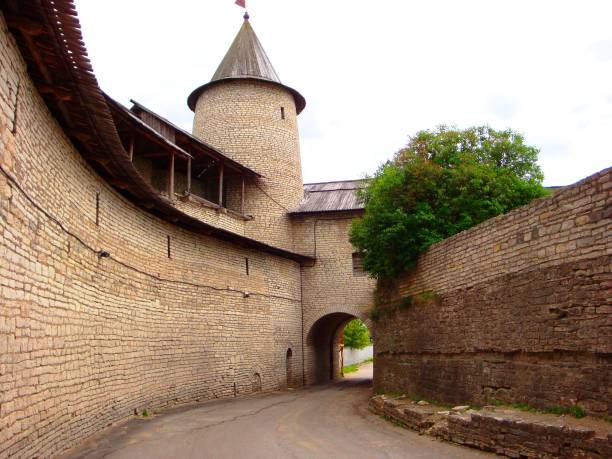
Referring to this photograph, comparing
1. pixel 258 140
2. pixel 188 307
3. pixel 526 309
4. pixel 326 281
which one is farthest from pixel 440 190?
pixel 258 140

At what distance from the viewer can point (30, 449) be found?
280 inches

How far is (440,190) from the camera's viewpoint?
14383 millimetres

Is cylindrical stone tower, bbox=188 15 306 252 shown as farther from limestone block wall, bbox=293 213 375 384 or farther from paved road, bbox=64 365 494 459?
paved road, bbox=64 365 494 459

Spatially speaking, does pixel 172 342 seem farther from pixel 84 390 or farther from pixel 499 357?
pixel 499 357

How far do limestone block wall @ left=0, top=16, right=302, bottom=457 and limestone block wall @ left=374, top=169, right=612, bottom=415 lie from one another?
236 inches

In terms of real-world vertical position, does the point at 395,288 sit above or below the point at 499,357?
above

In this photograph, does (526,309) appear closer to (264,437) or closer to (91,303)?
(264,437)

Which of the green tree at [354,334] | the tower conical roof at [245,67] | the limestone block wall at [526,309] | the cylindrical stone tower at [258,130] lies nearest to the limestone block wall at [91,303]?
the cylindrical stone tower at [258,130]

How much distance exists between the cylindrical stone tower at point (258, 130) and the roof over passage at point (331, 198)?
56 centimetres

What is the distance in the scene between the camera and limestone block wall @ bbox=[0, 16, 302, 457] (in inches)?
266

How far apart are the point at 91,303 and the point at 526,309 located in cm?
702

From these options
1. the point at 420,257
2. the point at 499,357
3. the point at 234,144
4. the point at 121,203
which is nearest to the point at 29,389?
the point at 121,203

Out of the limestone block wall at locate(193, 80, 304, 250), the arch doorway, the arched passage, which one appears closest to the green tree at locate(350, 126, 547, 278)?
the arch doorway

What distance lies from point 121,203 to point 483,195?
808 centimetres
